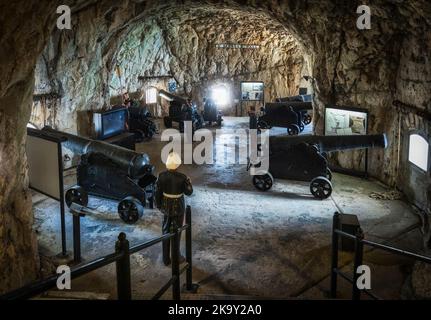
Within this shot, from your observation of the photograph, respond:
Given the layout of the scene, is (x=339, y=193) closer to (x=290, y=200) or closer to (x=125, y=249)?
(x=290, y=200)

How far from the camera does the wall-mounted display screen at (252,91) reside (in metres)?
24.0

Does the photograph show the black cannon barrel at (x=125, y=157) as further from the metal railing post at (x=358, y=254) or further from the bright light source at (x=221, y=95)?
the bright light source at (x=221, y=95)

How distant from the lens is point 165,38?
21.8 m

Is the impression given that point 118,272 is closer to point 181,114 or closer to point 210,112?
point 181,114

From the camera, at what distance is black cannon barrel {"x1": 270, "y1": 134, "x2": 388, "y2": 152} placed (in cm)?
1066

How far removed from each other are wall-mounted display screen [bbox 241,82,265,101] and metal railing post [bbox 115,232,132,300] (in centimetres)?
2087

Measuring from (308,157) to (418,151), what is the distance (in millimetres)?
2378

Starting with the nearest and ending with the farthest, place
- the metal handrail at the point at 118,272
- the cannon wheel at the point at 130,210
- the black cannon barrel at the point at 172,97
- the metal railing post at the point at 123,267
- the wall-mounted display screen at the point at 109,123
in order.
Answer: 1. the metal handrail at the point at 118,272
2. the metal railing post at the point at 123,267
3. the cannon wheel at the point at 130,210
4. the wall-mounted display screen at the point at 109,123
5. the black cannon barrel at the point at 172,97

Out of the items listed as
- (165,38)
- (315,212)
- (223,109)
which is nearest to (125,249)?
(315,212)

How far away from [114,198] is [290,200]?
3.87 m

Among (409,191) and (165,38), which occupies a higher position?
(165,38)

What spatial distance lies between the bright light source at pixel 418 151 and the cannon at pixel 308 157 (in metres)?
0.61

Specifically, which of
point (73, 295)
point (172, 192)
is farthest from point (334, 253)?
point (73, 295)

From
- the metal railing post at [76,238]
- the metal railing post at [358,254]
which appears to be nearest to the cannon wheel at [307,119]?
the metal railing post at [76,238]
